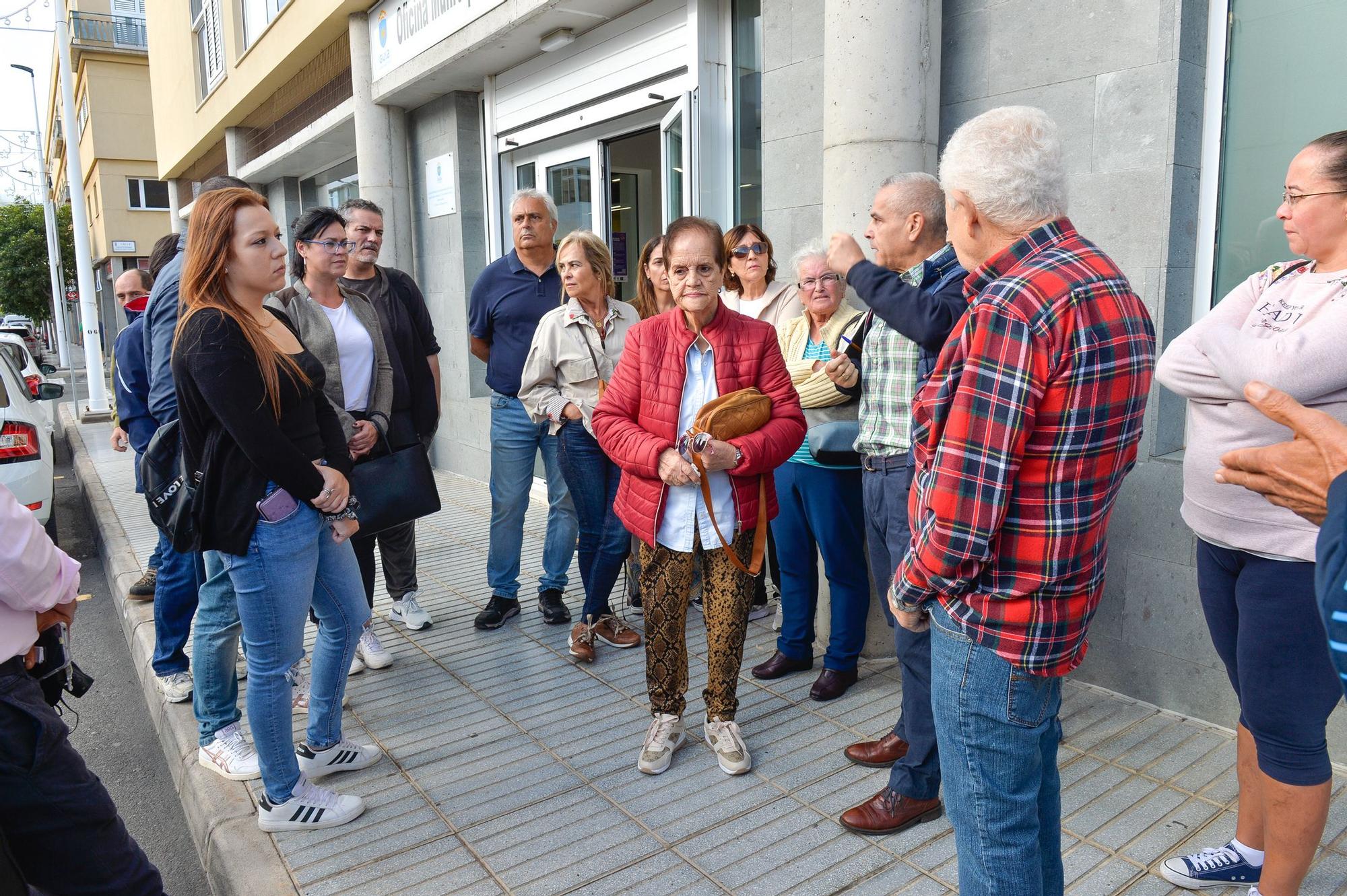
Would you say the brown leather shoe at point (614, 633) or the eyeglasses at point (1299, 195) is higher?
the eyeglasses at point (1299, 195)

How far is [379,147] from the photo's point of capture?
8812mm

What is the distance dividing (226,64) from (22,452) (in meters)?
8.74

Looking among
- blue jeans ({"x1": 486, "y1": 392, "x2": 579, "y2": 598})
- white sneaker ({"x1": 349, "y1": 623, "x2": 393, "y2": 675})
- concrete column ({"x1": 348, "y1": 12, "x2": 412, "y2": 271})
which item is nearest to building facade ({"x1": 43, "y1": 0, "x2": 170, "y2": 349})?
concrete column ({"x1": 348, "y1": 12, "x2": 412, "y2": 271})

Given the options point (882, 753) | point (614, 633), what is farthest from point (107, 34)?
point (882, 753)

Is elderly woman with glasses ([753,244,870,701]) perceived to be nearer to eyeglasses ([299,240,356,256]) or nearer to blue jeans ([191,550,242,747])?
eyeglasses ([299,240,356,256])

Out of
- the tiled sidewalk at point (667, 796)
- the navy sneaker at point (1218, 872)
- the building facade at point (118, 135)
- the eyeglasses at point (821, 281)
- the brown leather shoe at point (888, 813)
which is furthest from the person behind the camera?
the building facade at point (118, 135)

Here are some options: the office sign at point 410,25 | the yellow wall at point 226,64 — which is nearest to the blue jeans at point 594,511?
the office sign at point 410,25

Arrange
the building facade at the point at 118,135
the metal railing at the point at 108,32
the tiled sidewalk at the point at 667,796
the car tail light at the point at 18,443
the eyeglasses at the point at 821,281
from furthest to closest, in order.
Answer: the metal railing at the point at 108,32, the building facade at the point at 118,135, the car tail light at the point at 18,443, the eyeglasses at the point at 821,281, the tiled sidewalk at the point at 667,796

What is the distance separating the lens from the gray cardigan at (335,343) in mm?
3658

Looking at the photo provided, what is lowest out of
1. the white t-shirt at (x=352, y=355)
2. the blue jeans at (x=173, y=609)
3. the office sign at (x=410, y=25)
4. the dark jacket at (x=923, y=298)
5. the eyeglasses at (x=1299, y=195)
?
the blue jeans at (x=173, y=609)

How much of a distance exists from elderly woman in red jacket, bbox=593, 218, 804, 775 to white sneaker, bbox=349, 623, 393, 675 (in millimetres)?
1559

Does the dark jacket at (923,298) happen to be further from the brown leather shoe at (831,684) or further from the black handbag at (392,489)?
the black handbag at (392,489)

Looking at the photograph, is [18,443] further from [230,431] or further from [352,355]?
[230,431]

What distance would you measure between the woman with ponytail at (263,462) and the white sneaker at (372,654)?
1.28 meters
